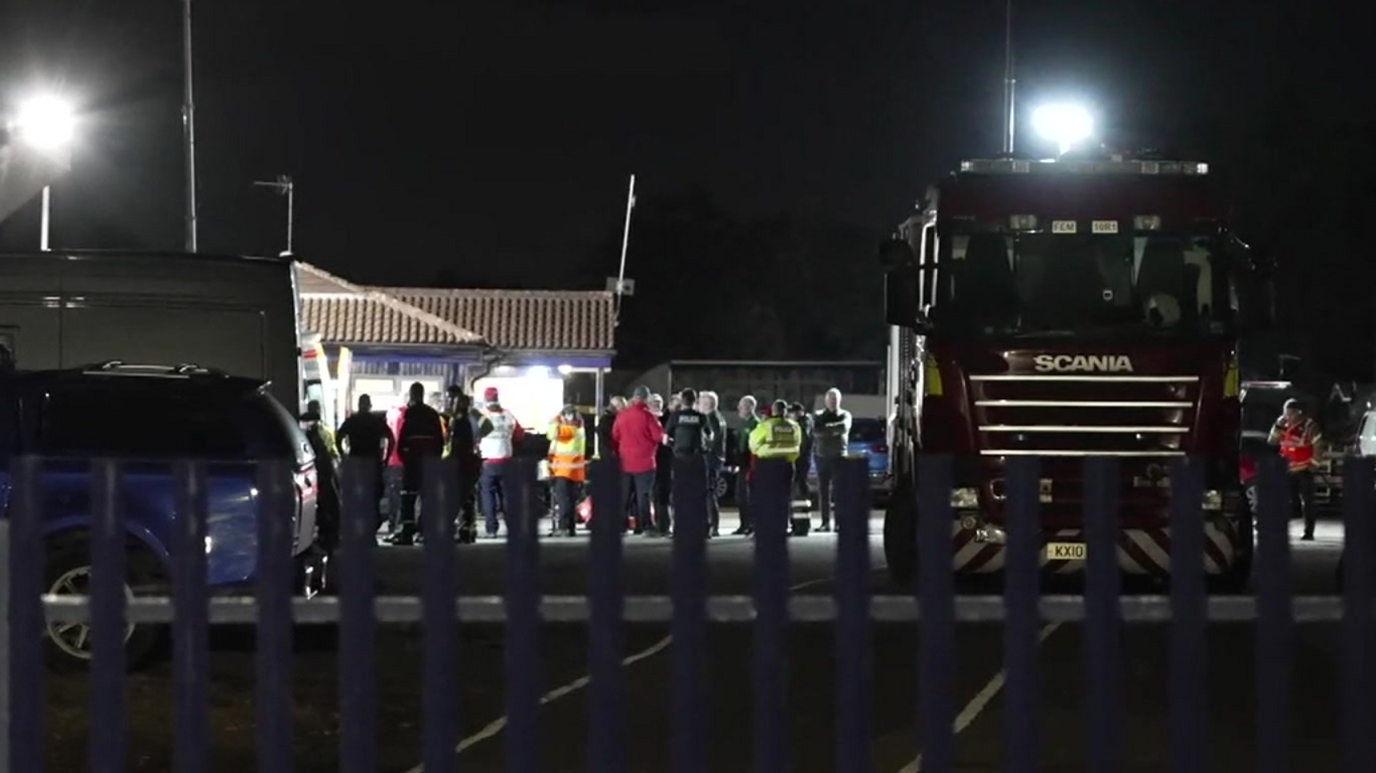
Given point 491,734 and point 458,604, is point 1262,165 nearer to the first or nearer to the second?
point 491,734

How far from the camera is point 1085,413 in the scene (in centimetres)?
1700

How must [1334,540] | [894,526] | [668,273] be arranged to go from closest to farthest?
[894,526] < [1334,540] < [668,273]

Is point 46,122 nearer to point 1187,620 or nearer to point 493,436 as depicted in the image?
point 493,436

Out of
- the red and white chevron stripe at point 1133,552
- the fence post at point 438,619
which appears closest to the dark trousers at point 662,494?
the red and white chevron stripe at point 1133,552

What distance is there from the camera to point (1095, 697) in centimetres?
565

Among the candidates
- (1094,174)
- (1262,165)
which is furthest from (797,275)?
(1094,174)

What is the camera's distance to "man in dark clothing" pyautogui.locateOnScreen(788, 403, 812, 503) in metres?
26.5

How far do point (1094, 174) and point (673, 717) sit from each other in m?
12.4

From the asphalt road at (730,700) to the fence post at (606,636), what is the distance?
8.60 ft

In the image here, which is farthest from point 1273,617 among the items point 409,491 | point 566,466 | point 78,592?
point 566,466

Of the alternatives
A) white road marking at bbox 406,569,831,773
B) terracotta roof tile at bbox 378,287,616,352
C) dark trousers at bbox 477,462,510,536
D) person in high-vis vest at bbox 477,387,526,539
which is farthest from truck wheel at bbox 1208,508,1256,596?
terracotta roof tile at bbox 378,287,616,352

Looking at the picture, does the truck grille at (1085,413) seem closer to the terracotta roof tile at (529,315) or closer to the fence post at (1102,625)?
the fence post at (1102,625)

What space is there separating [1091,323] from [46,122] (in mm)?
12514

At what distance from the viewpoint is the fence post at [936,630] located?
5668mm
